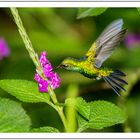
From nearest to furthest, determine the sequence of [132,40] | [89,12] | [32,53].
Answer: [32,53] < [89,12] < [132,40]

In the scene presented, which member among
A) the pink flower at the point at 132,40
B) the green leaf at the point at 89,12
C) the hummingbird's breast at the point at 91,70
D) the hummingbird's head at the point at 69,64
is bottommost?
the pink flower at the point at 132,40

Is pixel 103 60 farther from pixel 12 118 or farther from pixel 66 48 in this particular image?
pixel 66 48

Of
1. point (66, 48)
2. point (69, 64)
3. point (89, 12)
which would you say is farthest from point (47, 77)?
point (66, 48)

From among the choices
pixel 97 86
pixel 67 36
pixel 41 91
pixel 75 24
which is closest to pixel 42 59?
pixel 41 91

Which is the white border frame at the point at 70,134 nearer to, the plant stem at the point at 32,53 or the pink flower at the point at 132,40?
the plant stem at the point at 32,53

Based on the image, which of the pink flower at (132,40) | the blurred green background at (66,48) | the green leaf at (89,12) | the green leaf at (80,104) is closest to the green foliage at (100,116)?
the green leaf at (80,104)

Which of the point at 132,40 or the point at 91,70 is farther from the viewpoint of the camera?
the point at 132,40

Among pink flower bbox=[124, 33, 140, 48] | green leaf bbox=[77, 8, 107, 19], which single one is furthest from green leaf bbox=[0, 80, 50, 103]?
pink flower bbox=[124, 33, 140, 48]
